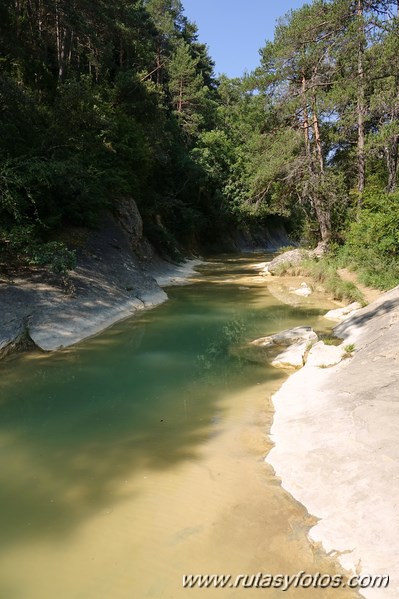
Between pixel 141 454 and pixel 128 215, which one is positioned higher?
pixel 128 215

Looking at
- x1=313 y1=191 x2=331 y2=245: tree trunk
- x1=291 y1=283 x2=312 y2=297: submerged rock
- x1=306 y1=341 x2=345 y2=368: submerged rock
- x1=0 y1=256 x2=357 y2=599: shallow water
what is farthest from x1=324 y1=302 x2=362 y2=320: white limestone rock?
x1=313 y1=191 x2=331 y2=245: tree trunk

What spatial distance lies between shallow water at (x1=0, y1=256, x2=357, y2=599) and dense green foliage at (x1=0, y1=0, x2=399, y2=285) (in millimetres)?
5509

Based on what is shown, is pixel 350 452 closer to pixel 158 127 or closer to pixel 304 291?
pixel 304 291

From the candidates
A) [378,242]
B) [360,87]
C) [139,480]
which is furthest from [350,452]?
[360,87]

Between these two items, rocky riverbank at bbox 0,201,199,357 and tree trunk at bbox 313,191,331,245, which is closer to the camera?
rocky riverbank at bbox 0,201,199,357

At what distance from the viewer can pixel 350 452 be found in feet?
16.4

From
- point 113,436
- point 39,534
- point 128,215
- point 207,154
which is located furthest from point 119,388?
point 207,154

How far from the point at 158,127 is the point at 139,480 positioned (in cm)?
2562

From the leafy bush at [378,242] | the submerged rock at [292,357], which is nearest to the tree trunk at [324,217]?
the leafy bush at [378,242]

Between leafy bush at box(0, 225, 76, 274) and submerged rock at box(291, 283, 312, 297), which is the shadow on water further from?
submerged rock at box(291, 283, 312, 297)

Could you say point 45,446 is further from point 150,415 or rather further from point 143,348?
point 143,348

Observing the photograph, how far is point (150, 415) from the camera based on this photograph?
7.08 metres

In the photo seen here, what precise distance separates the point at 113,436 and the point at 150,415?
2.93 feet

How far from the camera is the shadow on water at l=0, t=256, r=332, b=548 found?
16.0 feet
